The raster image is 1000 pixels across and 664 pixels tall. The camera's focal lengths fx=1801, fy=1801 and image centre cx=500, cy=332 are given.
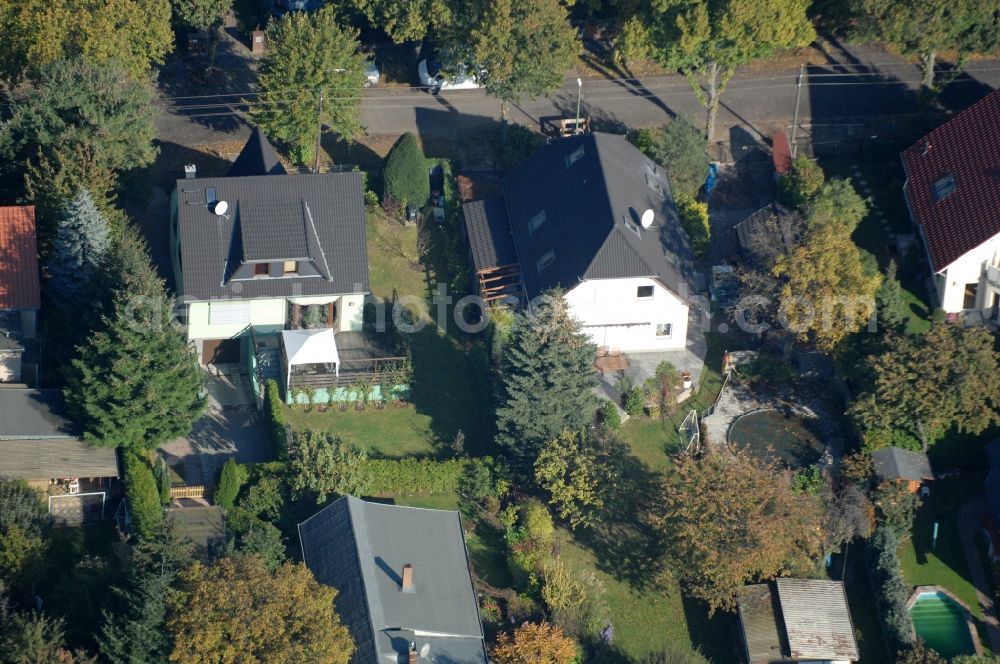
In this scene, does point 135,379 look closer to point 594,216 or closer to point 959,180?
point 594,216

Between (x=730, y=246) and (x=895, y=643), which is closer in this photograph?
(x=895, y=643)

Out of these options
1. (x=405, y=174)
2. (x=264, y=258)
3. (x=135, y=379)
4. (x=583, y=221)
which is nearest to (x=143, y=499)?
(x=135, y=379)

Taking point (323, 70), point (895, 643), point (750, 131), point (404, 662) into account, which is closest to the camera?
point (404, 662)

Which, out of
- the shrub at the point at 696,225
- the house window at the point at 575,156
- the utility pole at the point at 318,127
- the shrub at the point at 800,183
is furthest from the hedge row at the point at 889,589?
the utility pole at the point at 318,127

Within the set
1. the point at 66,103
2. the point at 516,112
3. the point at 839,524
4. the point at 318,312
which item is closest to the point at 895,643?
the point at 839,524

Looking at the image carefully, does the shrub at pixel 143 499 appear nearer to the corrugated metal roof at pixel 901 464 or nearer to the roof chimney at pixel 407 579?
the roof chimney at pixel 407 579

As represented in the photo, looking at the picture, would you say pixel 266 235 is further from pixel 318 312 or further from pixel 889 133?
pixel 889 133
